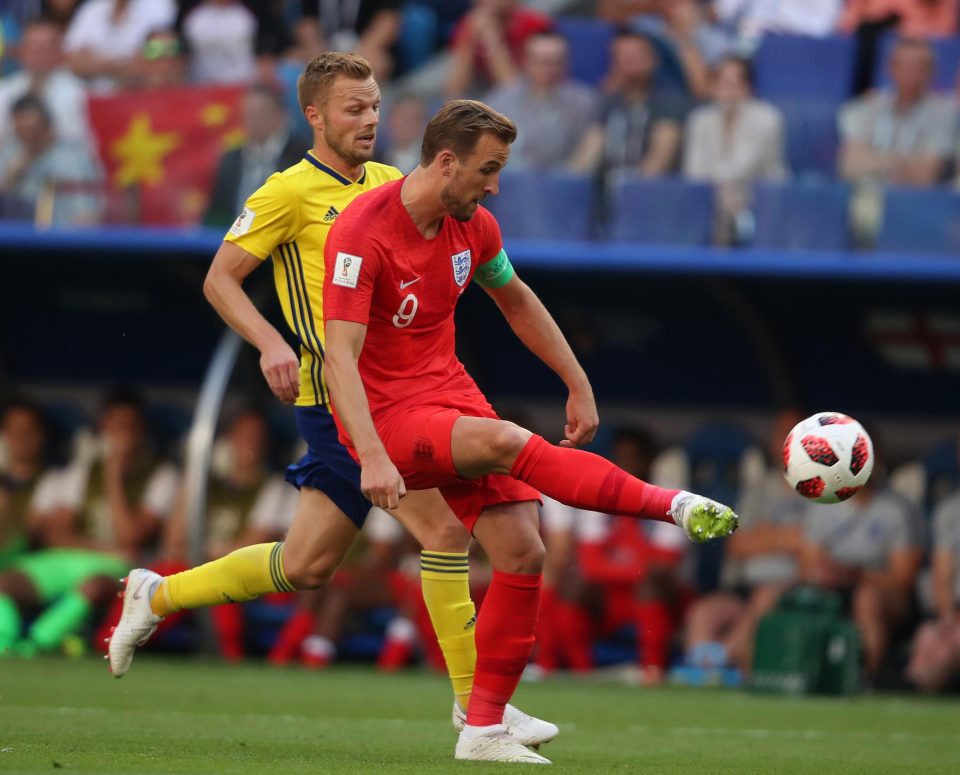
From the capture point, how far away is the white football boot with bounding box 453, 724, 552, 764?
548cm

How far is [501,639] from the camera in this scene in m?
5.54

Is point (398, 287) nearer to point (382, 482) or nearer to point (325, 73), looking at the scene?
point (382, 482)

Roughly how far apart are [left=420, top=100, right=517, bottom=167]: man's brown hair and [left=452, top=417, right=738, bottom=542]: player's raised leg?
802 millimetres

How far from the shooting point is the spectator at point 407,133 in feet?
36.2

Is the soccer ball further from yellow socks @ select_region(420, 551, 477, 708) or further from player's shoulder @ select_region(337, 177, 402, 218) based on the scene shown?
player's shoulder @ select_region(337, 177, 402, 218)

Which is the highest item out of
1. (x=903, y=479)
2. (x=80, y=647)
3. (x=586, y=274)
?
(x=586, y=274)

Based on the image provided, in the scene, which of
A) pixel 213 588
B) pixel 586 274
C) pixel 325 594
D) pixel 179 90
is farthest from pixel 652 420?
pixel 213 588

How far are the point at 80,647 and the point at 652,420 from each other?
13.4ft

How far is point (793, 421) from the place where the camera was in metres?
11.2

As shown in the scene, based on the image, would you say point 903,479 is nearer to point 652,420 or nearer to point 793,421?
point 793,421

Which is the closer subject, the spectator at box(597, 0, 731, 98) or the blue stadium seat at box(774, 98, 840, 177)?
the blue stadium seat at box(774, 98, 840, 177)

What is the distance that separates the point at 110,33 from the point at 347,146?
25.5 ft

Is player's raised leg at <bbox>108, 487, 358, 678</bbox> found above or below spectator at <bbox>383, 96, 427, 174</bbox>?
below

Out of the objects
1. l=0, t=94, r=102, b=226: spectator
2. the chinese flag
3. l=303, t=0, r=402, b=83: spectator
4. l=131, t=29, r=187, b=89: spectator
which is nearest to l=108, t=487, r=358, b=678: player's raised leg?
the chinese flag
